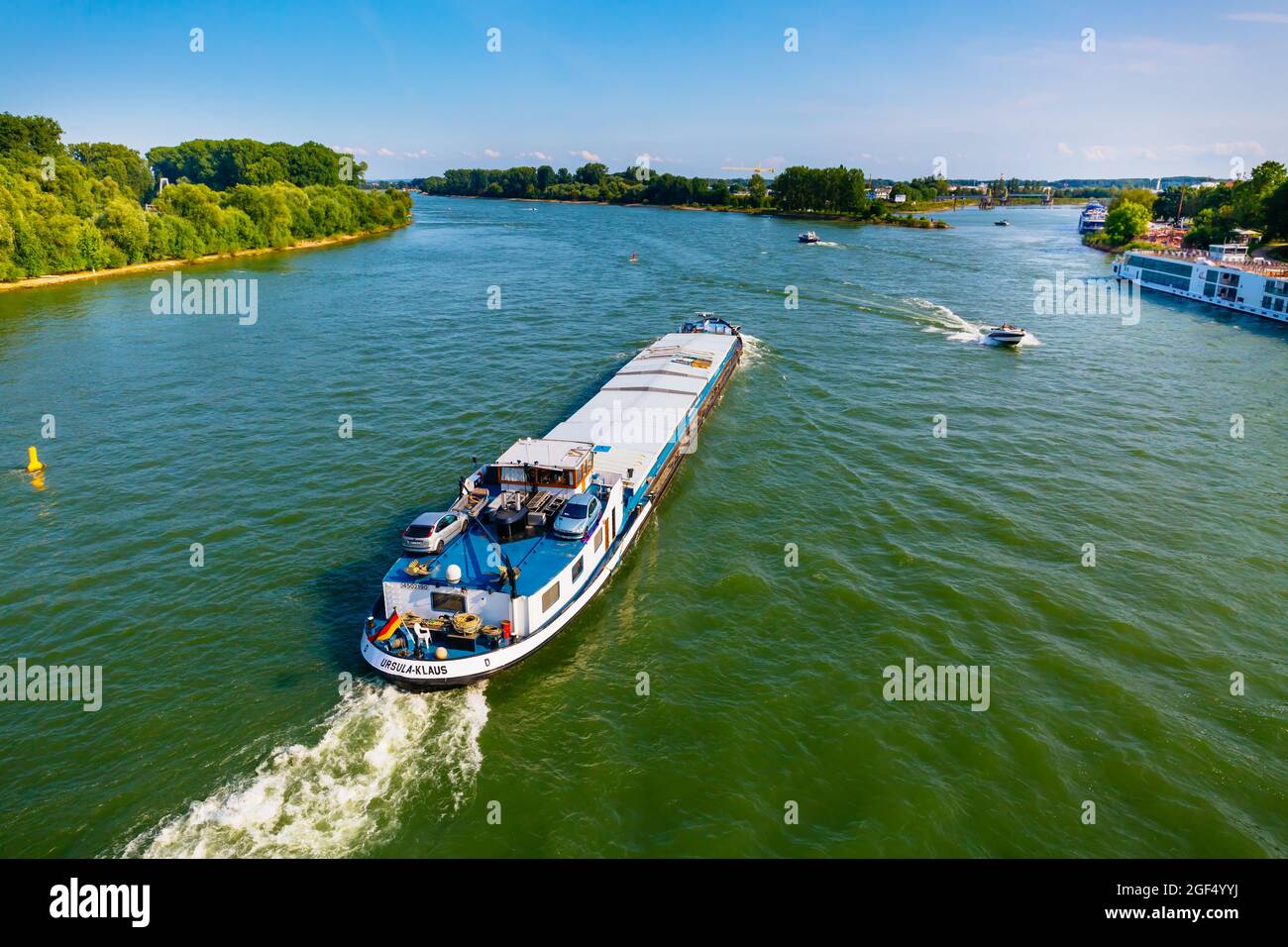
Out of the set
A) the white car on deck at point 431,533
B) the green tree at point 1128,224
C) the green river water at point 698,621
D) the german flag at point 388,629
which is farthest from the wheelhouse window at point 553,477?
the green tree at point 1128,224

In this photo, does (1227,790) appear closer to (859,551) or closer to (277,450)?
(859,551)

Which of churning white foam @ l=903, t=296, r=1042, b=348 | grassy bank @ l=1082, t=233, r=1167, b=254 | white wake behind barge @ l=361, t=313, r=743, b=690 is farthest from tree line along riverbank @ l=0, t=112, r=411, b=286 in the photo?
grassy bank @ l=1082, t=233, r=1167, b=254

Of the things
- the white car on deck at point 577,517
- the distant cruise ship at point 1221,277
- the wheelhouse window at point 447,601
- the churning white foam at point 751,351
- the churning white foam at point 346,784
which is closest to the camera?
the churning white foam at point 346,784

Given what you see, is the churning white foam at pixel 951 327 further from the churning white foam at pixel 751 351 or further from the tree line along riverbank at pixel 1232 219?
the tree line along riverbank at pixel 1232 219

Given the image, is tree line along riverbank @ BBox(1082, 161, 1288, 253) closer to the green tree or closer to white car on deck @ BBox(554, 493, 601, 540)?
the green tree

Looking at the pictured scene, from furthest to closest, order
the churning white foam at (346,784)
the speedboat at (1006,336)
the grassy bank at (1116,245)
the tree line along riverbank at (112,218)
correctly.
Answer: the grassy bank at (1116,245), the tree line along riverbank at (112,218), the speedboat at (1006,336), the churning white foam at (346,784)

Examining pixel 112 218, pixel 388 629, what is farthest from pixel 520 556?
pixel 112 218
